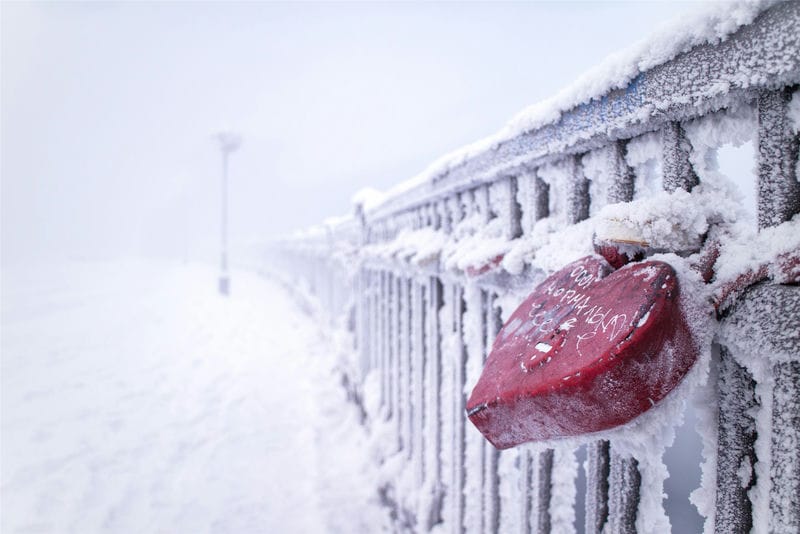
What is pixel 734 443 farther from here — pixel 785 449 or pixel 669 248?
pixel 669 248

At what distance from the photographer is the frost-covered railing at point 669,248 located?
0.71m

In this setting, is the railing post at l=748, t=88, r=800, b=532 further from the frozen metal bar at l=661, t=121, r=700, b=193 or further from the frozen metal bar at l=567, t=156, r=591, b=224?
the frozen metal bar at l=567, t=156, r=591, b=224

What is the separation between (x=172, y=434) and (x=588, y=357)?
3.71 metres

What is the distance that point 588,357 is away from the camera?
79 cm

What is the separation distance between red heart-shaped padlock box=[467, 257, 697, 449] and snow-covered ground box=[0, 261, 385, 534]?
7.22ft

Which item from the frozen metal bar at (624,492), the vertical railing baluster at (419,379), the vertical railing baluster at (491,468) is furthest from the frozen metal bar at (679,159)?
the vertical railing baluster at (419,379)

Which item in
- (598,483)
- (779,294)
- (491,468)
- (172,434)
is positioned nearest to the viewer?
(779,294)

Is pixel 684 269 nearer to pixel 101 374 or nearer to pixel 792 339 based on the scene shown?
pixel 792 339

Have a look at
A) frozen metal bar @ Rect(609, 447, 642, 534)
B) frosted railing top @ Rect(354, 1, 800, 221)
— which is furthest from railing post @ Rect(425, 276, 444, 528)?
frozen metal bar @ Rect(609, 447, 642, 534)

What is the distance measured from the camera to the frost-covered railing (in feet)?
2.34

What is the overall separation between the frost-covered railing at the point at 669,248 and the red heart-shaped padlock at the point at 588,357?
0.06 metres

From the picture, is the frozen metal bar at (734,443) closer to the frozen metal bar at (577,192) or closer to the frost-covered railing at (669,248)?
the frost-covered railing at (669,248)

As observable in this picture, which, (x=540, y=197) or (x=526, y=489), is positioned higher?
(x=540, y=197)

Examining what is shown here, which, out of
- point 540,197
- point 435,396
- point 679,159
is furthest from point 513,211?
point 435,396
